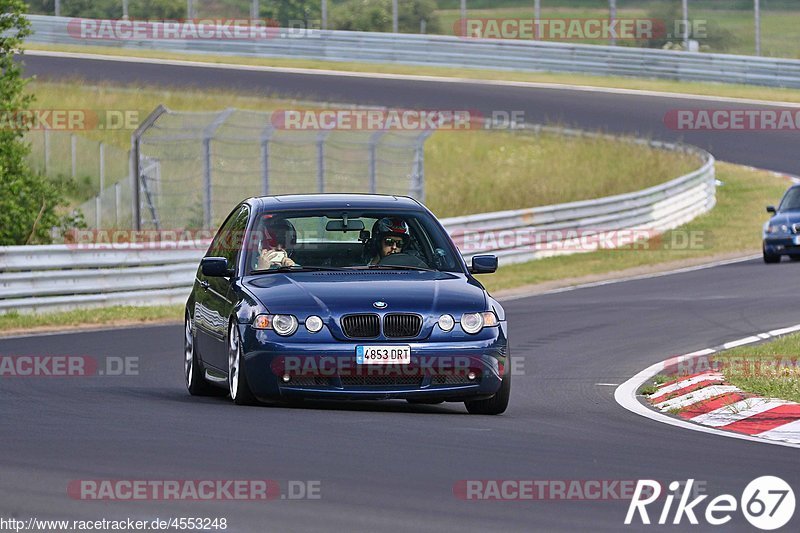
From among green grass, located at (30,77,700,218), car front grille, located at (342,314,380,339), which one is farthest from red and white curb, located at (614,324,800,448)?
green grass, located at (30,77,700,218)

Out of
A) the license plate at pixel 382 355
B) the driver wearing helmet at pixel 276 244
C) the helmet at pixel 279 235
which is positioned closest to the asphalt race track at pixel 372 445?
the license plate at pixel 382 355

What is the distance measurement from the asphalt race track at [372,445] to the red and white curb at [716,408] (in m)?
0.23

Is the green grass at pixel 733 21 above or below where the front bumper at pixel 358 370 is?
above

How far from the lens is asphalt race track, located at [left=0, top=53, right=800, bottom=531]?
22.6ft

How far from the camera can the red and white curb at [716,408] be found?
32.6ft

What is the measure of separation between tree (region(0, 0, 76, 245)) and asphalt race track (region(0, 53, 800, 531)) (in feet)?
18.6

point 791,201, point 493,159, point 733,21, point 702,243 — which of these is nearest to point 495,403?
point 791,201

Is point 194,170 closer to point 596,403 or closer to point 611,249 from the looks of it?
point 611,249

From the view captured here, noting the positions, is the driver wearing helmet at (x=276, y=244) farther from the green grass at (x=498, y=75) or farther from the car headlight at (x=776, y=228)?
the green grass at (x=498, y=75)

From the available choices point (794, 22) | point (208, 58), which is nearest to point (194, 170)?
point (208, 58)

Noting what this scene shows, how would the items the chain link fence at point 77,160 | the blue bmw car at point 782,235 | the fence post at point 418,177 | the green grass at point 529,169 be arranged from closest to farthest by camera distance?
the blue bmw car at point 782,235 → the fence post at point 418,177 → the chain link fence at point 77,160 → the green grass at point 529,169

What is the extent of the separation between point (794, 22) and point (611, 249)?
82.1 feet

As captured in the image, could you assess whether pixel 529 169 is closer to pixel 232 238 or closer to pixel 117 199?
pixel 117 199

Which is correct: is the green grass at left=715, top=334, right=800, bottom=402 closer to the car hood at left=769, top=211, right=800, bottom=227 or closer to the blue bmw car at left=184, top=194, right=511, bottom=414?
the blue bmw car at left=184, top=194, right=511, bottom=414
